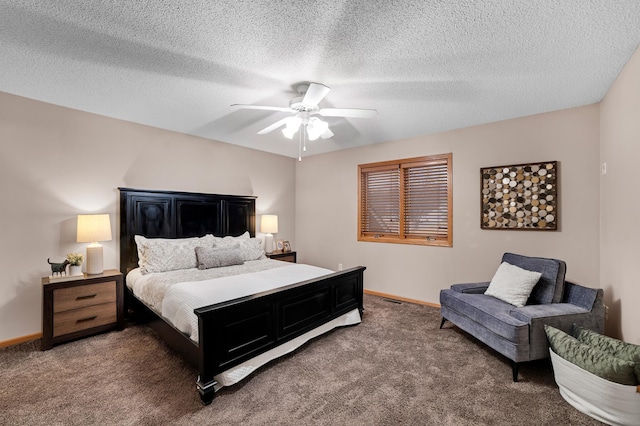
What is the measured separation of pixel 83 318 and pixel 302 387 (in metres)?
2.46

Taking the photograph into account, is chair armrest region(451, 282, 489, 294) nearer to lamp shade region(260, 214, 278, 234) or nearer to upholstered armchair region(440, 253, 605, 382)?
upholstered armchair region(440, 253, 605, 382)

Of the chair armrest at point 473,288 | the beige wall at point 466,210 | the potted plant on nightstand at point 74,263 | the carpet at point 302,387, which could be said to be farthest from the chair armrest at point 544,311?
the potted plant on nightstand at point 74,263

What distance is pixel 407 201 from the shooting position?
4512 mm

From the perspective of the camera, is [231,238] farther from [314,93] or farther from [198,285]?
[314,93]

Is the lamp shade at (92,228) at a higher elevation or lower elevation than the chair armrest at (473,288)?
higher

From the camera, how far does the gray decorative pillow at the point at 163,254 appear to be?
3312 millimetres

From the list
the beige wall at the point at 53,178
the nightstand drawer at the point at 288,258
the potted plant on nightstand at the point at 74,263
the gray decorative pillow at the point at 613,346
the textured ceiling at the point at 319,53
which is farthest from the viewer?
the nightstand drawer at the point at 288,258

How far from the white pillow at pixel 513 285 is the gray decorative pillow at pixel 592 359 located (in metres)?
0.50

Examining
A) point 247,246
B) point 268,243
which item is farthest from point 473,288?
point 268,243

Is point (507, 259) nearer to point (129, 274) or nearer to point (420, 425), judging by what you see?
point (420, 425)

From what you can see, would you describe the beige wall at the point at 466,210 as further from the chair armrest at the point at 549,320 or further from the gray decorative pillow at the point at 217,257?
the gray decorative pillow at the point at 217,257

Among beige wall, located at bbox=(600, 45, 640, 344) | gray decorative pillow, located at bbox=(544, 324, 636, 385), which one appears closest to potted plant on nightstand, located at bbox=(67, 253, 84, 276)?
gray decorative pillow, located at bbox=(544, 324, 636, 385)

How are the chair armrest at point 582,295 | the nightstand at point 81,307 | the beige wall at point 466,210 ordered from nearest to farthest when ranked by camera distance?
the chair armrest at point 582,295
the nightstand at point 81,307
the beige wall at point 466,210

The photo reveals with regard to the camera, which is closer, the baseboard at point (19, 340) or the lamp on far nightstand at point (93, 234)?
the baseboard at point (19, 340)
